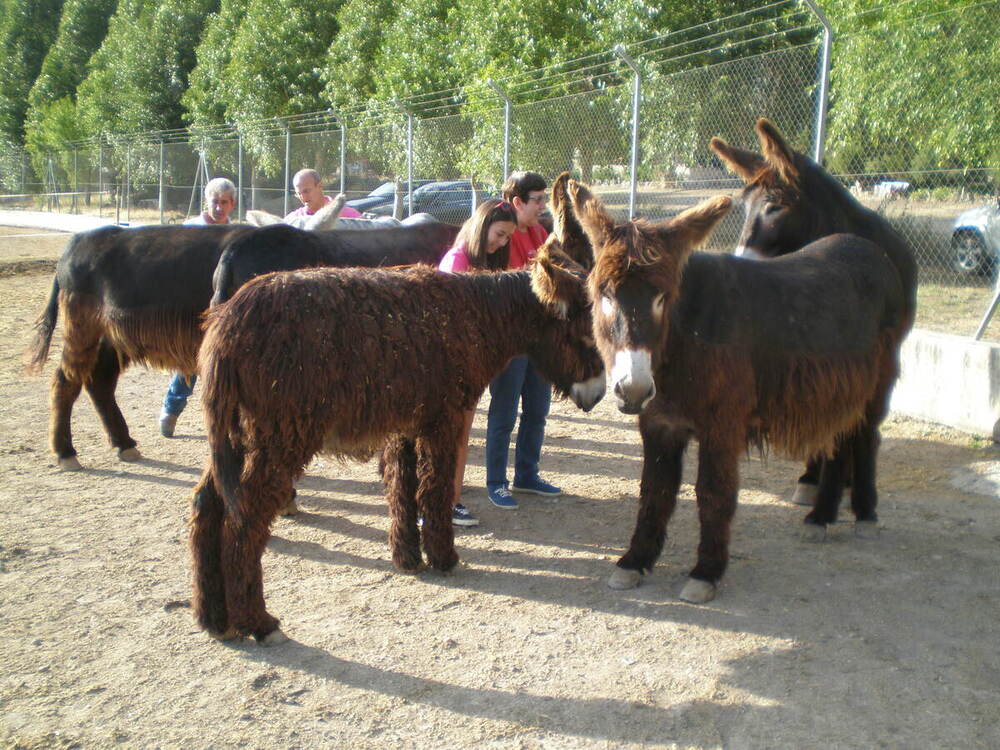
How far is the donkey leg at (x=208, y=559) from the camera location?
3.58m

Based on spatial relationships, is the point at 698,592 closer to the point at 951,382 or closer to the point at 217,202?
the point at 951,382

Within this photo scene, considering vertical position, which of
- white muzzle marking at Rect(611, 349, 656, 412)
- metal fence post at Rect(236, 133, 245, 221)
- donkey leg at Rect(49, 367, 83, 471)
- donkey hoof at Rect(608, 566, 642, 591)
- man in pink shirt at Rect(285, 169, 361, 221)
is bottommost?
donkey hoof at Rect(608, 566, 642, 591)

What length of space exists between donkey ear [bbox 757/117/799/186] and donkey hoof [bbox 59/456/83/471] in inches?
212

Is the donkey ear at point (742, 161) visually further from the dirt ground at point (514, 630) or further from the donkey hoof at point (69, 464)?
the donkey hoof at point (69, 464)

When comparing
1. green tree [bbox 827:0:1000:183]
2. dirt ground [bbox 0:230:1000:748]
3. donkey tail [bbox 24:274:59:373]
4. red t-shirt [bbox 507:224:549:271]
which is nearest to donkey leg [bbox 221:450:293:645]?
dirt ground [bbox 0:230:1000:748]

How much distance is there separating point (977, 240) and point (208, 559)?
23.9 ft

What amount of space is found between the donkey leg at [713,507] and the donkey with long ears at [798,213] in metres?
1.88

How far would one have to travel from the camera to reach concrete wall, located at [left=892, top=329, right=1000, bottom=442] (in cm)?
623

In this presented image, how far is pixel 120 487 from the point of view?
5.62 m

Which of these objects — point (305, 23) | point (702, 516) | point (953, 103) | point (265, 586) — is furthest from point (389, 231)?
point (305, 23)

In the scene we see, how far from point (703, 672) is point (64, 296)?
5.35 meters

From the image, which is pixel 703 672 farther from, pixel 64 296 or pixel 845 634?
pixel 64 296

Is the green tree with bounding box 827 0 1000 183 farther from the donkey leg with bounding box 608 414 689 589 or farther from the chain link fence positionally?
the donkey leg with bounding box 608 414 689 589

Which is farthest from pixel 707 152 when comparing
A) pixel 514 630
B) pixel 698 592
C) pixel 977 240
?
pixel 514 630
